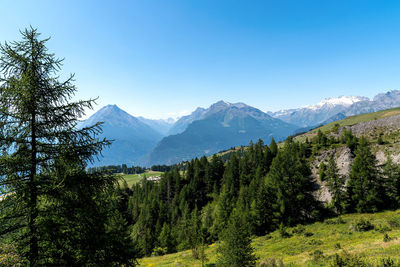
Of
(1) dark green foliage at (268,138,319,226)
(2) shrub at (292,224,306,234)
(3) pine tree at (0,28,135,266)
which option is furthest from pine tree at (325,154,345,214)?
(3) pine tree at (0,28,135,266)

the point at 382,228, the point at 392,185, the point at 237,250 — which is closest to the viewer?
the point at 237,250

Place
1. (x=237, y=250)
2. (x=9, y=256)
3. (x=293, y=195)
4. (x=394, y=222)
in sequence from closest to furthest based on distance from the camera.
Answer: (x=9, y=256) < (x=237, y=250) < (x=394, y=222) < (x=293, y=195)

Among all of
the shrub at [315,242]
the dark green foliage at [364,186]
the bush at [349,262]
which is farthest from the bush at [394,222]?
the bush at [349,262]

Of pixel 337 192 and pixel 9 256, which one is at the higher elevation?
pixel 9 256

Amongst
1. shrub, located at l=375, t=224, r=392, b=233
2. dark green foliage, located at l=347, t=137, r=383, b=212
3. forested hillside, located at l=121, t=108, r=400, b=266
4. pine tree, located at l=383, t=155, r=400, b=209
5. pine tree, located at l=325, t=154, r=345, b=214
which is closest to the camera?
shrub, located at l=375, t=224, r=392, b=233

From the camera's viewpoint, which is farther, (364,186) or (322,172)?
(322,172)

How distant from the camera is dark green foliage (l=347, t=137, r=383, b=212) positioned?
46125mm

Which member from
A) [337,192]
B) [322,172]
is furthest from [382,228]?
[322,172]

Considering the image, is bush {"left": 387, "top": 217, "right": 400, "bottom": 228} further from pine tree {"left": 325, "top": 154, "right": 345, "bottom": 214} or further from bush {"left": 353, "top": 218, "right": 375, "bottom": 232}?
pine tree {"left": 325, "top": 154, "right": 345, "bottom": 214}

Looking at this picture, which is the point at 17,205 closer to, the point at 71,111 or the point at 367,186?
the point at 71,111

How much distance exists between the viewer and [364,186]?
47375 millimetres

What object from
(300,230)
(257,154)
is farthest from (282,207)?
(257,154)

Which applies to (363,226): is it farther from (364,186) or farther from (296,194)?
(296,194)

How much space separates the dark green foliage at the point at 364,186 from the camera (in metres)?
46.1
